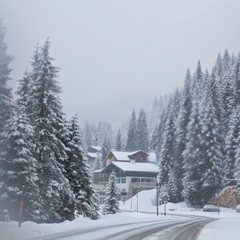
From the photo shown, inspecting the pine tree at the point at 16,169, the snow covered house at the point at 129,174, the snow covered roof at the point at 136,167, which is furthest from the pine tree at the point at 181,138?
the pine tree at the point at 16,169

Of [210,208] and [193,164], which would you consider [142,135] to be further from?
[210,208]

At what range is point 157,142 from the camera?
464 feet

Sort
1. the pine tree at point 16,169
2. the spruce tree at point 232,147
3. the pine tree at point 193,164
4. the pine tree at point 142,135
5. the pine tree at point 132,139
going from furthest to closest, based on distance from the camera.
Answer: the pine tree at point 132,139
the pine tree at point 142,135
the pine tree at point 193,164
the spruce tree at point 232,147
the pine tree at point 16,169

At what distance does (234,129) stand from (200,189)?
37.1 ft

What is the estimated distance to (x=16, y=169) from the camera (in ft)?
81.0

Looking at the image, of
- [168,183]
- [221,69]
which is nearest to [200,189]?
[168,183]

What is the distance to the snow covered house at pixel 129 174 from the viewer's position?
326 feet

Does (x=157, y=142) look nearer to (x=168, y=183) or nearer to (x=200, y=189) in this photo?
(x=168, y=183)

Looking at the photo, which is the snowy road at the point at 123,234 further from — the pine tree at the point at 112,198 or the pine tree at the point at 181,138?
the pine tree at the point at 181,138

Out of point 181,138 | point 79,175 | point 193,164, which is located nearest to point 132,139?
point 181,138

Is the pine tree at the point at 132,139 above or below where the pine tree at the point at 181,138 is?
above

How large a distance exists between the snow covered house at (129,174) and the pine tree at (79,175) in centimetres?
Answer: 6152

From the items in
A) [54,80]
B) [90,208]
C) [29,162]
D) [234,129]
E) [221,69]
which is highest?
[221,69]

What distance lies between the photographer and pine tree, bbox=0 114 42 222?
2446 centimetres
